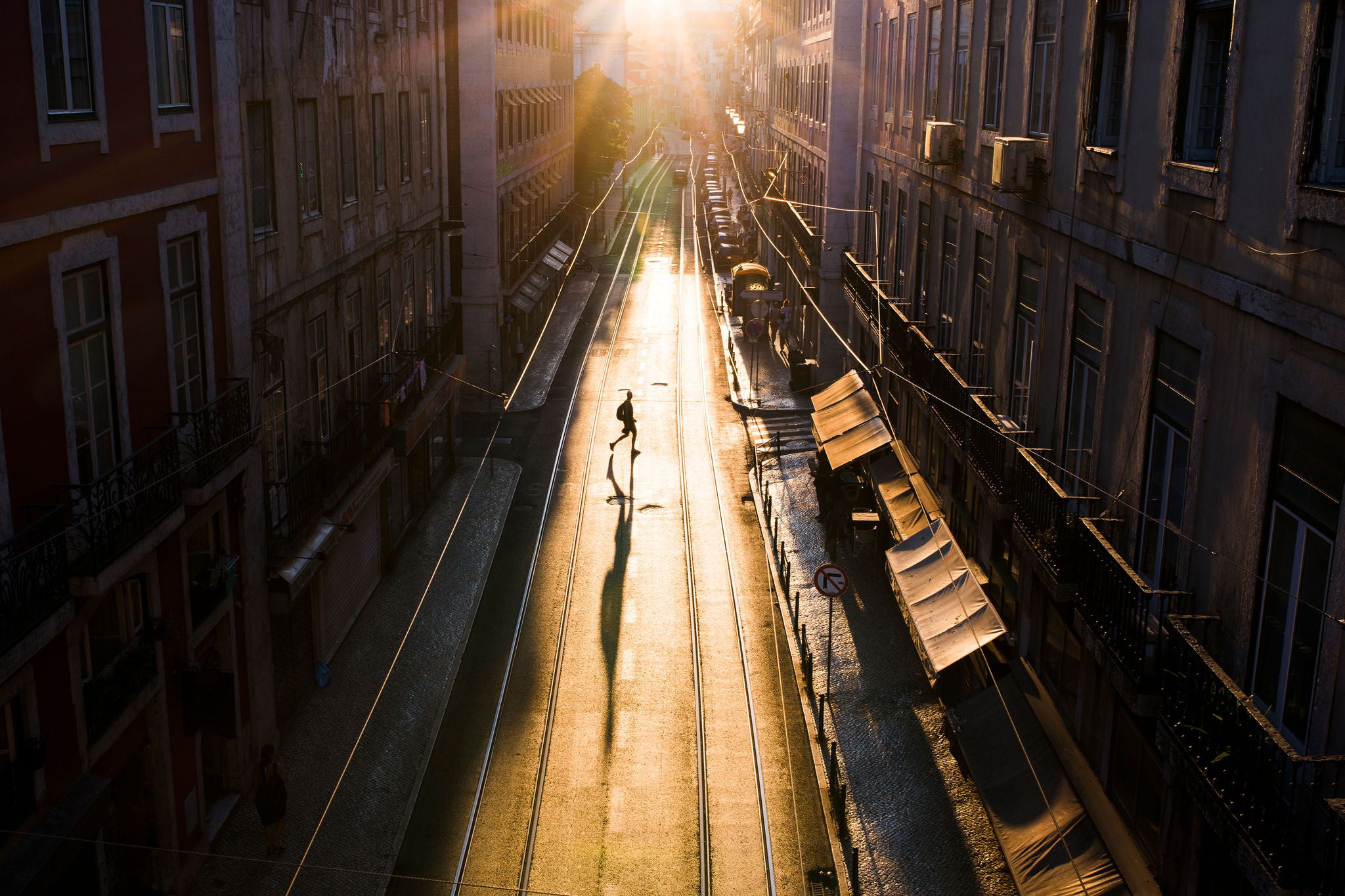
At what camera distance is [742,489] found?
31.5 meters

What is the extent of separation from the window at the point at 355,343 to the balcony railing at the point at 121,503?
9154mm

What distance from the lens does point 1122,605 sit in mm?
11625

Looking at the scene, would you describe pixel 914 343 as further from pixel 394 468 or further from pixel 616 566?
pixel 394 468

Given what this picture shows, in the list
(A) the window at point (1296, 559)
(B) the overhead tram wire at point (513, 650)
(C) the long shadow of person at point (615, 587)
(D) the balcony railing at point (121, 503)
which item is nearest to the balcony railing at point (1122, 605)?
(A) the window at point (1296, 559)

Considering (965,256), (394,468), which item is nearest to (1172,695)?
(965,256)

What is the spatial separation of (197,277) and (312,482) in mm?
4652

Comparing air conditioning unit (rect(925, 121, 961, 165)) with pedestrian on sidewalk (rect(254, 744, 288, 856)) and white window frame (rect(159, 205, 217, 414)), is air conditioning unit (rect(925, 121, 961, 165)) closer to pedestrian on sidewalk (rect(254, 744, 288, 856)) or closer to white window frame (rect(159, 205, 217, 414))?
white window frame (rect(159, 205, 217, 414))

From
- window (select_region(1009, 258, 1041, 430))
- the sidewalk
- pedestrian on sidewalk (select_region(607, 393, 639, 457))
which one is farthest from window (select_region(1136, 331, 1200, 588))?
pedestrian on sidewalk (select_region(607, 393, 639, 457))

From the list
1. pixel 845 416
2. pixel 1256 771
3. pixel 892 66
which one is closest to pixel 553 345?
pixel 845 416

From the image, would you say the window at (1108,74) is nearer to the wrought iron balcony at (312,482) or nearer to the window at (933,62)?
the window at (933,62)

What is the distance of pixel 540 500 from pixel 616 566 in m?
4.76

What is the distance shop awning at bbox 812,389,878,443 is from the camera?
28166 mm

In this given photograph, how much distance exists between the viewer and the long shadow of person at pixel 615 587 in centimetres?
2125

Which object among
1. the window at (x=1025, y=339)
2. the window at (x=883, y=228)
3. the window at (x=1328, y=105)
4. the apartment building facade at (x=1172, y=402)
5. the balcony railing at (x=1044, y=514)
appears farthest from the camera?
the window at (x=883, y=228)
